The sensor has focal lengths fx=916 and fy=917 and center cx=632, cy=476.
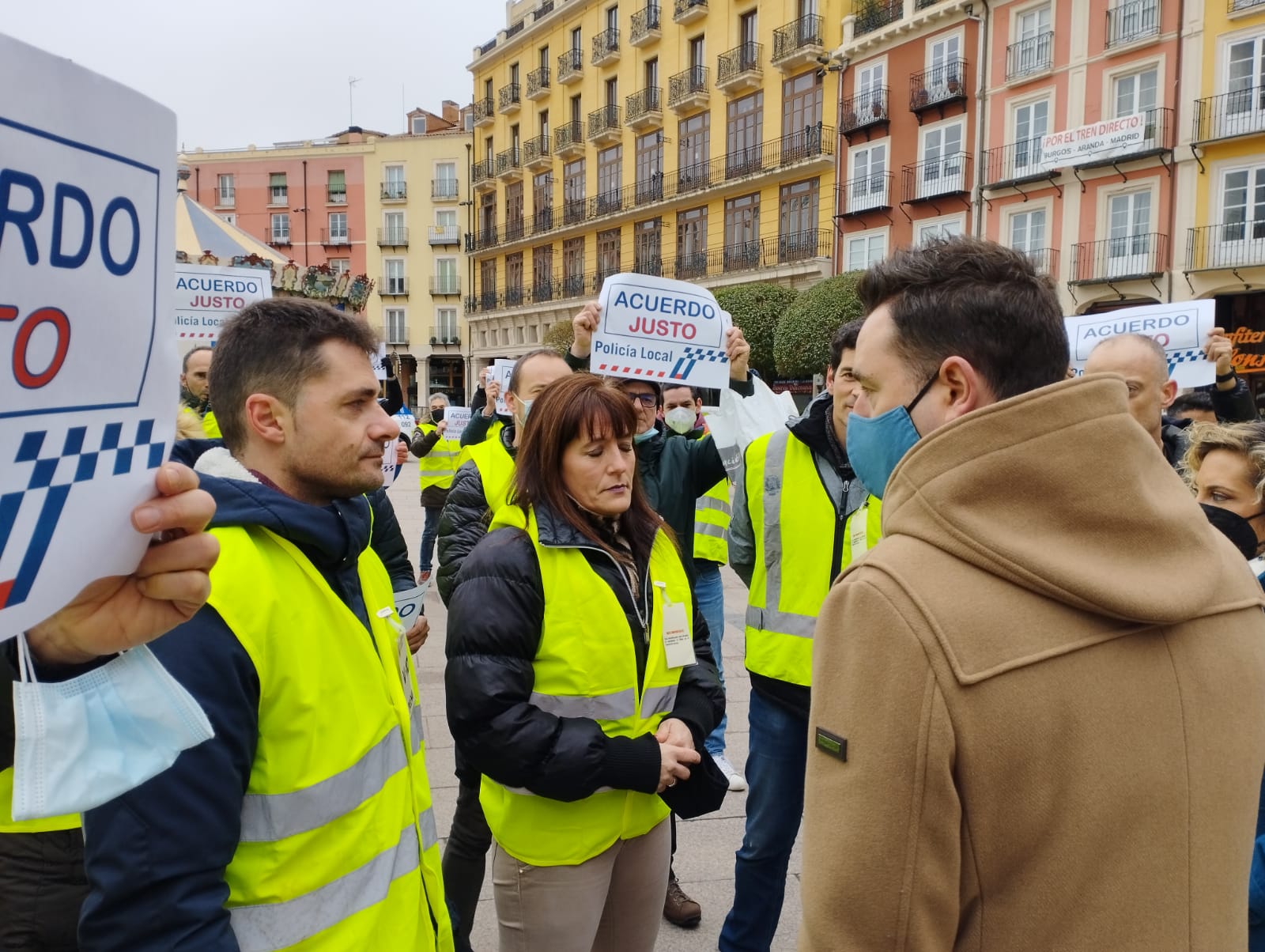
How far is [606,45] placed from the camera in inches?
1480

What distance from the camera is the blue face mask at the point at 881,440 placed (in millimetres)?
1406

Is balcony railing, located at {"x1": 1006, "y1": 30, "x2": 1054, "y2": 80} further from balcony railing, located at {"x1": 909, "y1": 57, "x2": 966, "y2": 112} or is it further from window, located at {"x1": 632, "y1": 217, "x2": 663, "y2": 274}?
window, located at {"x1": 632, "y1": 217, "x2": 663, "y2": 274}

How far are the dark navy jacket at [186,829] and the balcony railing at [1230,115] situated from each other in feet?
78.9

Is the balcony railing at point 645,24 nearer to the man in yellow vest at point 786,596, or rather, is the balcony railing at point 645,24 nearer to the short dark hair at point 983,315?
the man in yellow vest at point 786,596

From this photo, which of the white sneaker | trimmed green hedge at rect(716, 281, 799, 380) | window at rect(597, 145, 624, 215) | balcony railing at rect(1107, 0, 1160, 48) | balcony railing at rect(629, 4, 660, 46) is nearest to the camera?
the white sneaker

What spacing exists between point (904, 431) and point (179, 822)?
1225 mm

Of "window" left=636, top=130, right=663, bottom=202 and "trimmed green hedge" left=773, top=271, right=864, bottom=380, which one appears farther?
"window" left=636, top=130, right=663, bottom=202

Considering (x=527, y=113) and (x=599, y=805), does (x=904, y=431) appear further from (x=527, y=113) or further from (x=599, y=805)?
(x=527, y=113)

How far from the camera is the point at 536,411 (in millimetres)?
2508

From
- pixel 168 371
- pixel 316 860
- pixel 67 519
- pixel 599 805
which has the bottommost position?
pixel 599 805

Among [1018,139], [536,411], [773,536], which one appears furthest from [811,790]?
[1018,139]

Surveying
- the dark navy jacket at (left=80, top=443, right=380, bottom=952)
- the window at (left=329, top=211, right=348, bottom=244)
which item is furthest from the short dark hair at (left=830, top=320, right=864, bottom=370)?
the window at (left=329, top=211, right=348, bottom=244)

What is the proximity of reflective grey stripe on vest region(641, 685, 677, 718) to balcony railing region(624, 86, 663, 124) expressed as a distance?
3593 centimetres

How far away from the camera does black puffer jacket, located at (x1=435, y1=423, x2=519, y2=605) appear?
3586mm
